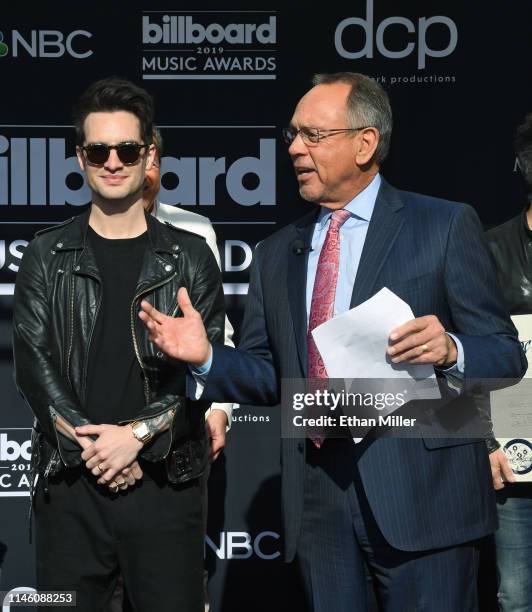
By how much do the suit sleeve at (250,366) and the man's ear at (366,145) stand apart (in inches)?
15.7

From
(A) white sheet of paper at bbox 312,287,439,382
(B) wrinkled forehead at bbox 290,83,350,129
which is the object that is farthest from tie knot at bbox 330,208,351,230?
(A) white sheet of paper at bbox 312,287,439,382

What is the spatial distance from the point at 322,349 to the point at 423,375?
26 centimetres

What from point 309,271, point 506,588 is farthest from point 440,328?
point 506,588

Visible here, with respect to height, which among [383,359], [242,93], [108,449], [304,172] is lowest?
[108,449]

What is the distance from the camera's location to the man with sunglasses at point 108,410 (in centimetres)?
298

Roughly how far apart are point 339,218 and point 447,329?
43 centimetres

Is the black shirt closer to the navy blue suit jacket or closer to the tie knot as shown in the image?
the navy blue suit jacket

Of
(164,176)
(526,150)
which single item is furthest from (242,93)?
(526,150)

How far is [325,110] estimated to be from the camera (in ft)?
9.43

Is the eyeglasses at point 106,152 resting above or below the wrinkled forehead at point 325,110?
below

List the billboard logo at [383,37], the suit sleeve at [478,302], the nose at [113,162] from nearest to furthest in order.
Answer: the suit sleeve at [478,302] → the nose at [113,162] → the billboard logo at [383,37]

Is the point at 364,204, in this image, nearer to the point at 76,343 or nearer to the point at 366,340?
the point at 366,340

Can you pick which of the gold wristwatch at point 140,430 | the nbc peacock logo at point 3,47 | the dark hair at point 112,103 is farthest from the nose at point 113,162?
the nbc peacock logo at point 3,47

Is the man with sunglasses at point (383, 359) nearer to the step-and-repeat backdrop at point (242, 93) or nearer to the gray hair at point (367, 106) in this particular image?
the gray hair at point (367, 106)
